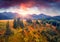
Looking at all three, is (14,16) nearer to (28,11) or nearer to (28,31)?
(28,11)

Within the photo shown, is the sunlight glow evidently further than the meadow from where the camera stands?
Yes

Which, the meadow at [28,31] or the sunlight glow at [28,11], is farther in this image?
the sunlight glow at [28,11]

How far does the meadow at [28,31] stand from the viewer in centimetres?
270

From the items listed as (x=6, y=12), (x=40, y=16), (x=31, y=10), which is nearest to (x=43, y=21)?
(x=40, y=16)

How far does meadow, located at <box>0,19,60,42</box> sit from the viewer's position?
8.85ft

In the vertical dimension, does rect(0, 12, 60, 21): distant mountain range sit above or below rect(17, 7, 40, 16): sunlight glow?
below

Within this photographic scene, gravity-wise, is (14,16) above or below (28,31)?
above

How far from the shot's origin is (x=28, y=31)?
2752 mm

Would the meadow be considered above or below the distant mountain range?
below

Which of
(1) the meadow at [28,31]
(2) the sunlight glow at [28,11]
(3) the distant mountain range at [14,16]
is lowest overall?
(1) the meadow at [28,31]

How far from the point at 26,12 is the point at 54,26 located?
0.57 meters

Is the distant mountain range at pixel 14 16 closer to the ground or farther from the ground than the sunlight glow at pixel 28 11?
closer to the ground

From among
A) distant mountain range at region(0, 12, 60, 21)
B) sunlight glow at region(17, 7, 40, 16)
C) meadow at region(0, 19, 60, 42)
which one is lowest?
meadow at region(0, 19, 60, 42)

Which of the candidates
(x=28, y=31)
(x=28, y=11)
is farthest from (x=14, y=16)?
(x=28, y=31)
